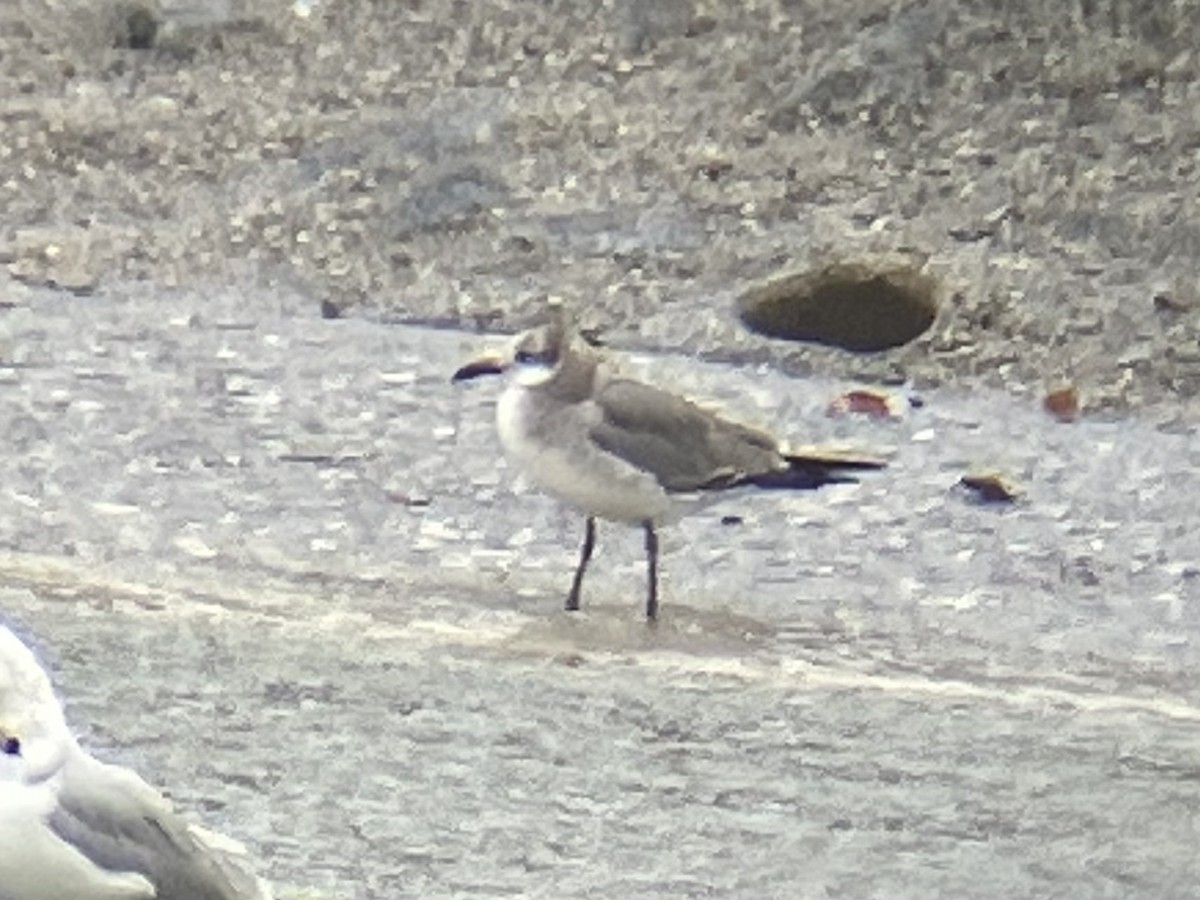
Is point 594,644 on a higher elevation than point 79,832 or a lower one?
lower

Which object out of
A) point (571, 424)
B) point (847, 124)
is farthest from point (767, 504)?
point (847, 124)

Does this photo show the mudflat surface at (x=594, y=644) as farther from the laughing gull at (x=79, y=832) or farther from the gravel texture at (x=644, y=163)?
the gravel texture at (x=644, y=163)

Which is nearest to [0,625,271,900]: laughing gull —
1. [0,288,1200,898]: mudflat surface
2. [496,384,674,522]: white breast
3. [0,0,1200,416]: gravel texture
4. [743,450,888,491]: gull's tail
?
[0,288,1200,898]: mudflat surface

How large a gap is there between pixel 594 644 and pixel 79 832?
3.69 ft

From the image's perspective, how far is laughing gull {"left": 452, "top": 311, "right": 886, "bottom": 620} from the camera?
2885 mm

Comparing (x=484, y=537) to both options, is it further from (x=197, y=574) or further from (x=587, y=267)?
(x=587, y=267)

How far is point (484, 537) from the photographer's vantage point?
3.31 metres

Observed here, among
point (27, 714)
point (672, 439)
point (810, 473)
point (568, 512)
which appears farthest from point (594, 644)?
point (27, 714)

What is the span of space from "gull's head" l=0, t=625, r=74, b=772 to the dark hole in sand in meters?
2.63

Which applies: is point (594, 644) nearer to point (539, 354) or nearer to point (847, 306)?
point (539, 354)

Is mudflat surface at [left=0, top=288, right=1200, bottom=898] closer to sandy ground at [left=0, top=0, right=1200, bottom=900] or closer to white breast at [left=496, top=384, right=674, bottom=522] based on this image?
sandy ground at [left=0, top=0, right=1200, bottom=900]

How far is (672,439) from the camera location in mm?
2934

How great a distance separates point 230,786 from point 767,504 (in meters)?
1.22

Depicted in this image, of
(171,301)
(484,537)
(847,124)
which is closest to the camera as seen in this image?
(484,537)
